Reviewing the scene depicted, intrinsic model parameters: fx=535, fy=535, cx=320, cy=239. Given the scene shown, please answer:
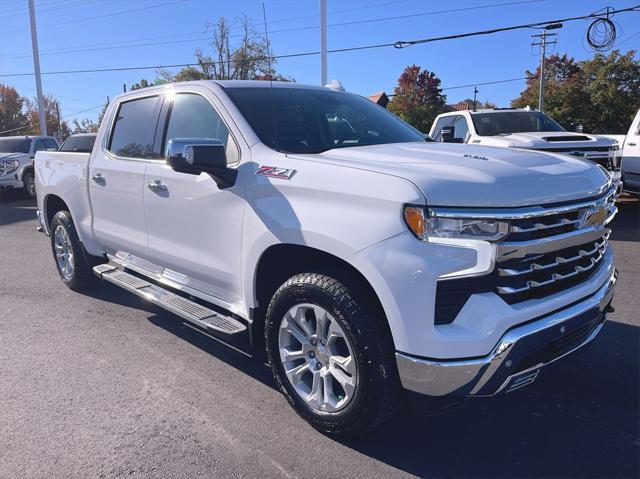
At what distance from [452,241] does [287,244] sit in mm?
973

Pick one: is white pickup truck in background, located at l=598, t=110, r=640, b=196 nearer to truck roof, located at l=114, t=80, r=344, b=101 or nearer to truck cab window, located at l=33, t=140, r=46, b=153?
truck roof, located at l=114, t=80, r=344, b=101

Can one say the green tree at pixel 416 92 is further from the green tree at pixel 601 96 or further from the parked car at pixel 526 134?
the parked car at pixel 526 134

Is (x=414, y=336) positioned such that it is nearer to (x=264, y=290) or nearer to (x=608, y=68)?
(x=264, y=290)

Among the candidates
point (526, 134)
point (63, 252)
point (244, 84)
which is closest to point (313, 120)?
point (244, 84)

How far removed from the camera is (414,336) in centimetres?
238

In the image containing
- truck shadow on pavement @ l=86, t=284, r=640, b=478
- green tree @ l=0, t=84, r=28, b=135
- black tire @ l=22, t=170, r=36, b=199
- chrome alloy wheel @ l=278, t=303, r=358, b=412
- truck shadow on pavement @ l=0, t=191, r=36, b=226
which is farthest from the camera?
green tree @ l=0, t=84, r=28, b=135

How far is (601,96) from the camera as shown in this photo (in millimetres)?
31828

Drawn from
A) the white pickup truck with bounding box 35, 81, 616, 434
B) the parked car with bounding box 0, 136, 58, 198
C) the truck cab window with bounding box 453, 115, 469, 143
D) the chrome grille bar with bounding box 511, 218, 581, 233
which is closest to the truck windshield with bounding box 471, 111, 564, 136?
the truck cab window with bounding box 453, 115, 469, 143

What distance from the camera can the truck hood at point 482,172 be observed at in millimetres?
2385

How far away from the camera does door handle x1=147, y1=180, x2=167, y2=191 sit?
12.7 ft

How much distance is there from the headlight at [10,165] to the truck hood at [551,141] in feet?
43.3

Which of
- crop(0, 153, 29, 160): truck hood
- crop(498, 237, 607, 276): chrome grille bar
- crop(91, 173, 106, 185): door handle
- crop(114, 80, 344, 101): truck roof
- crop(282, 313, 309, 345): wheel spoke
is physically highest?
crop(114, 80, 344, 101): truck roof

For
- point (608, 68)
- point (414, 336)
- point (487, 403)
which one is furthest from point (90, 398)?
point (608, 68)

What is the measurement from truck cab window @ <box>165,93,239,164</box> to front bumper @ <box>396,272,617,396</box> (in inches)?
68.2
